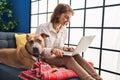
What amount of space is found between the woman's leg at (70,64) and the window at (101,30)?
0.85 meters

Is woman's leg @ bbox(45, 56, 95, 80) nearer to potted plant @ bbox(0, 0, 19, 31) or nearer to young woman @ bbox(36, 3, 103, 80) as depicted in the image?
young woman @ bbox(36, 3, 103, 80)

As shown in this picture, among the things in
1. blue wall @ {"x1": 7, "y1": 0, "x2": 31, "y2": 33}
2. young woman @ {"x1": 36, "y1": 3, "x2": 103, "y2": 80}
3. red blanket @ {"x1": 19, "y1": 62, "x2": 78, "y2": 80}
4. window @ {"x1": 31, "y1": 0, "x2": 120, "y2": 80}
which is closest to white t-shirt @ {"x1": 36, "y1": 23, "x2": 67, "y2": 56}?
young woman @ {"x1": 36, "y1": 3, "x2": 103, "y2": 80}

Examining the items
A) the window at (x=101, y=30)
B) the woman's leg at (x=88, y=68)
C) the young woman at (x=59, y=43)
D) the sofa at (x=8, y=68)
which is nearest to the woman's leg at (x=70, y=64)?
the young woman at (x=59, y=43)

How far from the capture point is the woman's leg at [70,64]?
1.66 m

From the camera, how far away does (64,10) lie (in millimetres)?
2033

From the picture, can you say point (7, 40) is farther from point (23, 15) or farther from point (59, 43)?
point (23, 15)

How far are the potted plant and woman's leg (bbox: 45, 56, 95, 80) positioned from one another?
2.19 meters

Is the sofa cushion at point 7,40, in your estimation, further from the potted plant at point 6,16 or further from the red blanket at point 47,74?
the potted plant at point 6,16

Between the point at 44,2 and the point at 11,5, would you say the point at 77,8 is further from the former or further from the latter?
Result: the point at 11,5

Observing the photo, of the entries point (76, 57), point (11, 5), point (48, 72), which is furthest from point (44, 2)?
point (48, 72)

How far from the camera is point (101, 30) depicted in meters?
2.59

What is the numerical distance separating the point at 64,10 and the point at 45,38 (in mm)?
355

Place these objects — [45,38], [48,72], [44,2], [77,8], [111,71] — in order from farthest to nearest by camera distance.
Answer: [44,2] < [77,8] < [111,71] < [45,38] < [48,72]

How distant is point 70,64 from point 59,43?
0.44 meters
